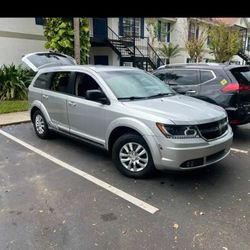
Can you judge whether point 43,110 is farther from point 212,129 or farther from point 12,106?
point 12,106

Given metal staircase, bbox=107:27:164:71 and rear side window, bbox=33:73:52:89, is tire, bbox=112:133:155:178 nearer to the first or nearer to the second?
rear side window, bbox=33:73:52:89

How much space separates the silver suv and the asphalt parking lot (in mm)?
392

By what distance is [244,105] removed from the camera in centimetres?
602

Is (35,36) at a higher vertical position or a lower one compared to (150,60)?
higher

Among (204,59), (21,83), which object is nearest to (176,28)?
(204,59)

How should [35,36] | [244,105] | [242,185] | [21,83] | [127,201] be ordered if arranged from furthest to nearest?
[35,36] → [21,83] → [244,105] → [242,185] → [127,201]

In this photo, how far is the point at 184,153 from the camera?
152 inches

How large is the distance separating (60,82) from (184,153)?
3103 millimetres

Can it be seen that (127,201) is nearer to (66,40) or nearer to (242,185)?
(242,185)

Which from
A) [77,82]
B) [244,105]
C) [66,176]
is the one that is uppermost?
[77,82]

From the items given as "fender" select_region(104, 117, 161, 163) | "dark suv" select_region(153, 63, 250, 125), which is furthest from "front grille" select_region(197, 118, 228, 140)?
"dark suv" select_region(153, 63, 250, 125)

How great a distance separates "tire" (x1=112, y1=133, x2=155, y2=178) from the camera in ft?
13.9

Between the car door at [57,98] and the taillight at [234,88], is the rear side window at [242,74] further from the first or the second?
the car door at [57,98]

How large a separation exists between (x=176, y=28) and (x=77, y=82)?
20.9m
